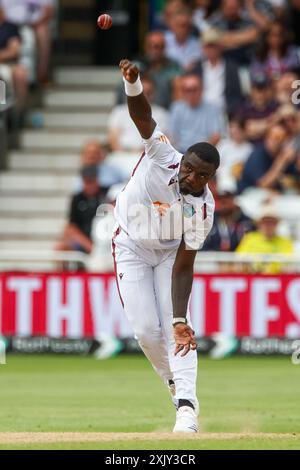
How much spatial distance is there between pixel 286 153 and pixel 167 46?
315 cm

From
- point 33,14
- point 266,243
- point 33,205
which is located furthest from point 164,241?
point 33,14

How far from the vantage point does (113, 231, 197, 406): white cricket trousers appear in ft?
31.9

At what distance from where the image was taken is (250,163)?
17766 millimetres

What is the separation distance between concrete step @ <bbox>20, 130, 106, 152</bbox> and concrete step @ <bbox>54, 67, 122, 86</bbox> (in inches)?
43.0

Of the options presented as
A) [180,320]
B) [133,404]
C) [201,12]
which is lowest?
[180,320]

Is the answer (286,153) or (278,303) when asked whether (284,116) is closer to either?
(286,153)

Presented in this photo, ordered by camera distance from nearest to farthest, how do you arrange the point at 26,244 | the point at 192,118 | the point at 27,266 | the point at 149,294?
the point at 149,294 < the point at 27,266 < the point at 192,118 < the point at 26,244

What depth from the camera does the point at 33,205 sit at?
65.7 feet

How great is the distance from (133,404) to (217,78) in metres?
7.82

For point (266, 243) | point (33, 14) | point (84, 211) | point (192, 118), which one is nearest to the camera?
point (266, 243)

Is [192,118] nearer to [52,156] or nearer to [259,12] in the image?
[259,12]

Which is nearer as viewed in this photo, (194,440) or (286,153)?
(194,440)

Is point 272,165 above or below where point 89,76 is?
below
